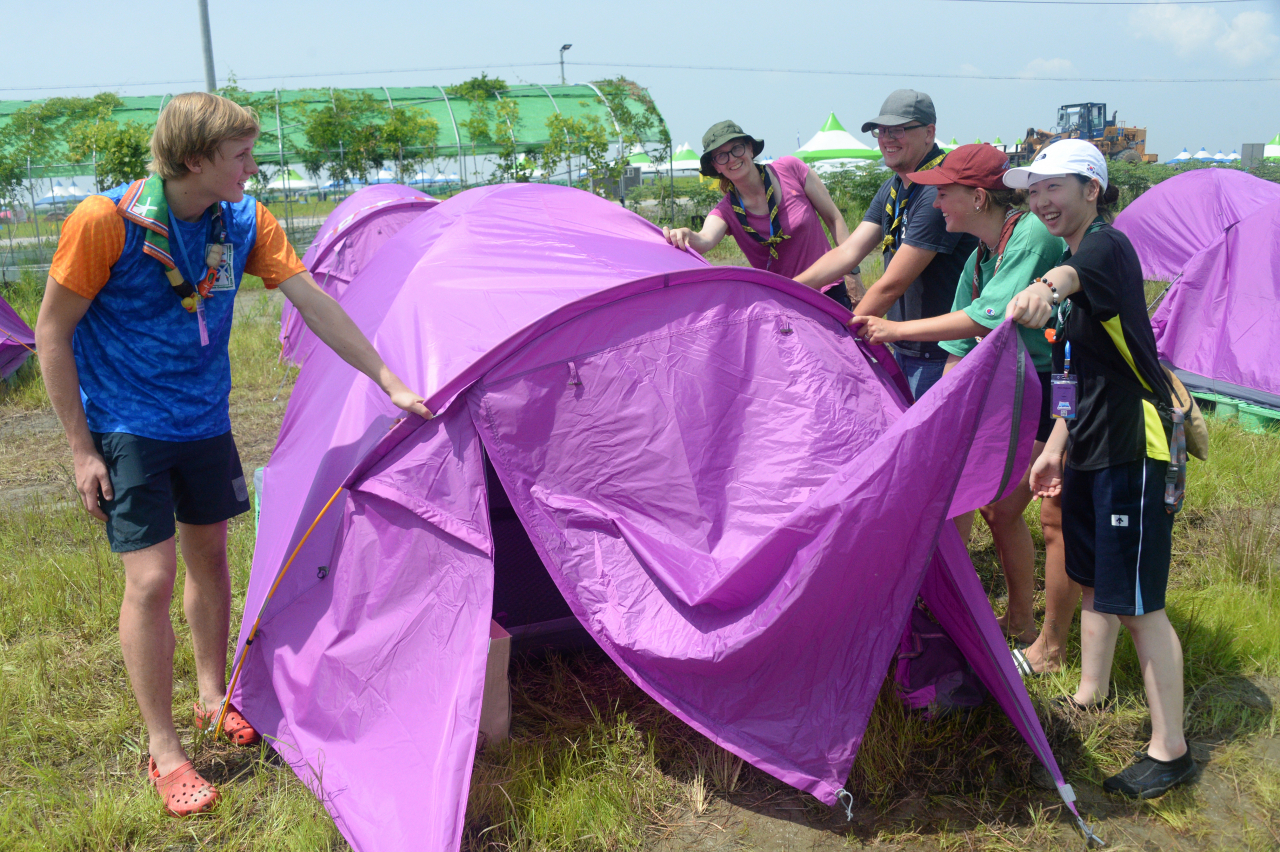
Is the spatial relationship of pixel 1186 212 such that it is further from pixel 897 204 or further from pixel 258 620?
pixel 258 620

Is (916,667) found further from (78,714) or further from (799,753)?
(78,714)

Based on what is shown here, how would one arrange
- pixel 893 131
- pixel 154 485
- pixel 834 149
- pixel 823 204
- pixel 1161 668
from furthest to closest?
pixel 834 149
pixel 823 204
pixel 893 131
pixel 154 485
pixel 1161 668

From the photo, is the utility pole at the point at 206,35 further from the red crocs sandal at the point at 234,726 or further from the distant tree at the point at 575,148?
the red crocs sandal at the point at 234,726

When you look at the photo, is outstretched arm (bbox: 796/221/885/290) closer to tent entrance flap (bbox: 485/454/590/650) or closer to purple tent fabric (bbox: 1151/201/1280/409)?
tent entrance flap (bbox: 485/454/590/650)

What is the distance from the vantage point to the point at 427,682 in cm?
241

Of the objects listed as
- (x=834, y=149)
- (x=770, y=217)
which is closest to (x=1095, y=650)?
(x=770, y=217)

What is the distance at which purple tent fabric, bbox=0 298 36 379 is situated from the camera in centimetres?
691

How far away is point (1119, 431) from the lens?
232cm

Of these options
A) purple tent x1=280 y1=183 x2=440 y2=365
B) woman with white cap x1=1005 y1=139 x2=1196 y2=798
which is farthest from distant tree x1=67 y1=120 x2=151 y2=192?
woman with white cap x1=1005 y1=139 x2=1196 y2=798

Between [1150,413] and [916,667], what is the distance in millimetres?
1015

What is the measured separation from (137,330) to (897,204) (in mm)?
2524

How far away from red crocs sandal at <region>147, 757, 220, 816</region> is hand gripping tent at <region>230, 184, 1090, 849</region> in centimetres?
22

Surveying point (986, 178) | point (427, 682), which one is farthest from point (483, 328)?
point (986, 178)

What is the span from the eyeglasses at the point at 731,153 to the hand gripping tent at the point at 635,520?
0.84 m
